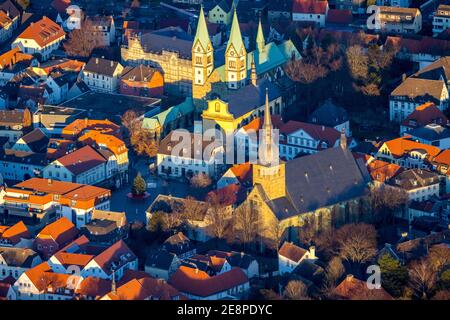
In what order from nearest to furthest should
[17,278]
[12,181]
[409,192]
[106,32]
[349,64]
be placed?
1. [17,278]
2. [409,192]
3. [12,181]
4. [349,64]
5. [106,32]

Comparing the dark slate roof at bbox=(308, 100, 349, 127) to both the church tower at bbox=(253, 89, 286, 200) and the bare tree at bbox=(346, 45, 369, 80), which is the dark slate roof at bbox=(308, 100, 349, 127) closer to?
the bare tree at bbox=(346, 45, 369, 80)

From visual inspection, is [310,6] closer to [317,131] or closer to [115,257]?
[317,131]

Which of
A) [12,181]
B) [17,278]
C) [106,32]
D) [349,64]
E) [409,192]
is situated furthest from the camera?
[106,32]

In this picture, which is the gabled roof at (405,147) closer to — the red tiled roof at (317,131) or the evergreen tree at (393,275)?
the red tiled roof at (317,131)

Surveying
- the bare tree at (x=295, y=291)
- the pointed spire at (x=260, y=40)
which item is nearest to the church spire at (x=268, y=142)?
the bare tree at (x=295, y=291)

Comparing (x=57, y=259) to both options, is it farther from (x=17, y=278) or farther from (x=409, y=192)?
(x=409, y=192)

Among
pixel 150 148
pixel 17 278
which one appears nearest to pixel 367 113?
pixel 150 148

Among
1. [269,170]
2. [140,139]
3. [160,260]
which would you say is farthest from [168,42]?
[160,260]
